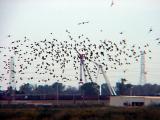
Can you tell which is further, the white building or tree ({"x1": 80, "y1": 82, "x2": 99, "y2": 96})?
tree ({"x1": 80, "y1": 82, "x2": 99, "y2": 96})

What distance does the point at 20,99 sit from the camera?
119938 mm

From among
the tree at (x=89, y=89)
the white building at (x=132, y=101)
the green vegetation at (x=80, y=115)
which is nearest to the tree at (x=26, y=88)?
the tree at (x=89, y=89)

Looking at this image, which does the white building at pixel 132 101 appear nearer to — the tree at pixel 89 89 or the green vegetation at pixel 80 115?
the tree at pixel 89 89

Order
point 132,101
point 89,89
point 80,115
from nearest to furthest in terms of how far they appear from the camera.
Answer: point 80,115
point 132,101
point 89,89

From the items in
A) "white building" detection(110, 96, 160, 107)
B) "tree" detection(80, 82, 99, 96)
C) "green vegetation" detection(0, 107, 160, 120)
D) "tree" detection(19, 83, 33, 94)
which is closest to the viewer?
"green vegetation" detection(0, 107, 160, 120)

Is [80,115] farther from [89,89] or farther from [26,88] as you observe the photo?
[26,88]

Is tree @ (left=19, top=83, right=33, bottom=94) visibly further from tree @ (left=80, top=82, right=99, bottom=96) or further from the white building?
the white building

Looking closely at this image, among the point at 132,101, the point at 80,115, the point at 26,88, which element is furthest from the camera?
the point at 26,88

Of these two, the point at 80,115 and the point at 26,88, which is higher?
the point at 26,88

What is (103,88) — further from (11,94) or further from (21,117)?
(21,117)

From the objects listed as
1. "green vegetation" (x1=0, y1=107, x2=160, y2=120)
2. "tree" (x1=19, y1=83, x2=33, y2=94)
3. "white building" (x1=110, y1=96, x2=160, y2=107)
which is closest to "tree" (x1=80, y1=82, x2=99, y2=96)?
"tree" (x1=19, y1=83, x2=33, y2=94)

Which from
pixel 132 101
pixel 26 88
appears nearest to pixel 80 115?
pixel 132 101

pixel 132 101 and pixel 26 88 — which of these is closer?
pixel 132 101

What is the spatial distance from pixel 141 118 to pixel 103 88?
467ft
